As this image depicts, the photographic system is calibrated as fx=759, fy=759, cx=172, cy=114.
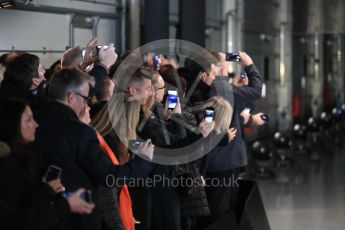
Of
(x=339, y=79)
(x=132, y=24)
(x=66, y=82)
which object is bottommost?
(x=66, y=82)

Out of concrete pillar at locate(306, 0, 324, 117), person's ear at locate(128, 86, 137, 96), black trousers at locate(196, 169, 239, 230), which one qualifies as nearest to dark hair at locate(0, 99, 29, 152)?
person's ear at locate(128, 86, 137, 96)

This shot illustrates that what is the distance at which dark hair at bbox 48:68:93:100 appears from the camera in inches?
162

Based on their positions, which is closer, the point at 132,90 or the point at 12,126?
the point at 12,126

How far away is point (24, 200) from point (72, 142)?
1.66ft

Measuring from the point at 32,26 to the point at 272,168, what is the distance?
6.57 m

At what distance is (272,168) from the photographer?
13.6m

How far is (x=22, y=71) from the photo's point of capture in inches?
200

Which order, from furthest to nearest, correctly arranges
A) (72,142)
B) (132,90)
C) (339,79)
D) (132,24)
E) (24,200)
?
(339,79)
(132,24)
(132,90)
(72,142)
(24,200)

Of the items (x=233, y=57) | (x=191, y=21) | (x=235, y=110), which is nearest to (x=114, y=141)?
(x=233, y=57)

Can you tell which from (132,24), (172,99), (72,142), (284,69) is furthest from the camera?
(284,69)

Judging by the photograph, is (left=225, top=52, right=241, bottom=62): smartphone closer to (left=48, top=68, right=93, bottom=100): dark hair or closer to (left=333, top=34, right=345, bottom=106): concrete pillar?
(left=48, top=68, right=93, bottom=100): dark hair

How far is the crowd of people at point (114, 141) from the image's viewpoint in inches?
151

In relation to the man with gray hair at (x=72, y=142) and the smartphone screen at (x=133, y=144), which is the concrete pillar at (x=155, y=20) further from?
the man with gray hair at (x=72, y=142)

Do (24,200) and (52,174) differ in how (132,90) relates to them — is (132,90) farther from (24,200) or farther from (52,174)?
(24,200)
